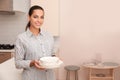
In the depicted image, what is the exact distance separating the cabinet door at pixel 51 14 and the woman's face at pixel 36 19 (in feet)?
7.41

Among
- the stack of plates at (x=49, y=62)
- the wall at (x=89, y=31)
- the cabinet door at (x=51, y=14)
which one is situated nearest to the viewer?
the stack of plates at (x=49, y=62)

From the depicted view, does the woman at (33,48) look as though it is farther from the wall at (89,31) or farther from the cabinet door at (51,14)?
the wall at (89,31)

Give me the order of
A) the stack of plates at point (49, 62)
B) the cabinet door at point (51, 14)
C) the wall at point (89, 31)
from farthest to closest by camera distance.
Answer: the wall at point (89, 31) → the cabinet door at point (51, 14) → the stack of plates at point (49, 62)

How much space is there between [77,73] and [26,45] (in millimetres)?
2754

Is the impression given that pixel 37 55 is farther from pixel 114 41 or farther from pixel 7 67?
pixel 114 41

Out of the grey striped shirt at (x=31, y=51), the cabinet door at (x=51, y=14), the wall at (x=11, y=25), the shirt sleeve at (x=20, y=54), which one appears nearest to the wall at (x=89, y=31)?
the cabinet door at (x=51, y=14)

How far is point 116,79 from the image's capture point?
13.4 ft

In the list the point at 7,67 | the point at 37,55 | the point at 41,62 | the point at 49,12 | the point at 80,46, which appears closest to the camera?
the point at 41,62

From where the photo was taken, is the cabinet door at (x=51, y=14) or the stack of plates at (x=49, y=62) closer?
the stack of plates at (x=49, y=62)

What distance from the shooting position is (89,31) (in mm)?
4043

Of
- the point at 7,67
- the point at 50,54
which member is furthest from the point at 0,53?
the point at 50,54

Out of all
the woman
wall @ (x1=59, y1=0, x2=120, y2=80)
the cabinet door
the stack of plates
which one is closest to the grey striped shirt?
the woman

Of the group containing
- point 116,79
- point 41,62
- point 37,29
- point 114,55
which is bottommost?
point 116,79

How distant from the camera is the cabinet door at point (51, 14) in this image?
383 cm
